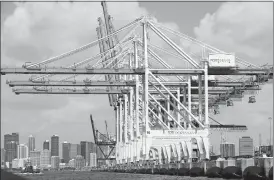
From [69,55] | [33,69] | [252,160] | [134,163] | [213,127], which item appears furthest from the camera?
[213,127]

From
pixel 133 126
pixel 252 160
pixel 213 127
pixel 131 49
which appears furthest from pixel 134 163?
pixel 252 160

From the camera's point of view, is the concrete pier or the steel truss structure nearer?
the concrete pier

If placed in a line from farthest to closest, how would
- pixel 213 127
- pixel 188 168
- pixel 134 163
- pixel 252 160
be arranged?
pixel 213 127 < pixel 134 163 < pixel 188 168 < pixel 252 160

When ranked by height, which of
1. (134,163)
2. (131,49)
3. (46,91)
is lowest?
(134,163)

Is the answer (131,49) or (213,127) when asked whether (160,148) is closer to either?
(131,49)

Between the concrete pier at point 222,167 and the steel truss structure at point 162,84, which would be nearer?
the concrete pier at point 222,167

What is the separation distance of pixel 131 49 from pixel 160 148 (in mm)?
27276

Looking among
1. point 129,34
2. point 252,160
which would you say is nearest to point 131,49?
point 129,34

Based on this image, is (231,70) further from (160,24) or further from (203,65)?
(160,24)

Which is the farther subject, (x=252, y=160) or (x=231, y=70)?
(x=231, y=70)

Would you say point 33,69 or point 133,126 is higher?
point 33,69

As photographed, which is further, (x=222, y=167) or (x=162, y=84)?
(x=162, y=84)

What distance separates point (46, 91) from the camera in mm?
80562

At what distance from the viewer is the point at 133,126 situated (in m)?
98.8
